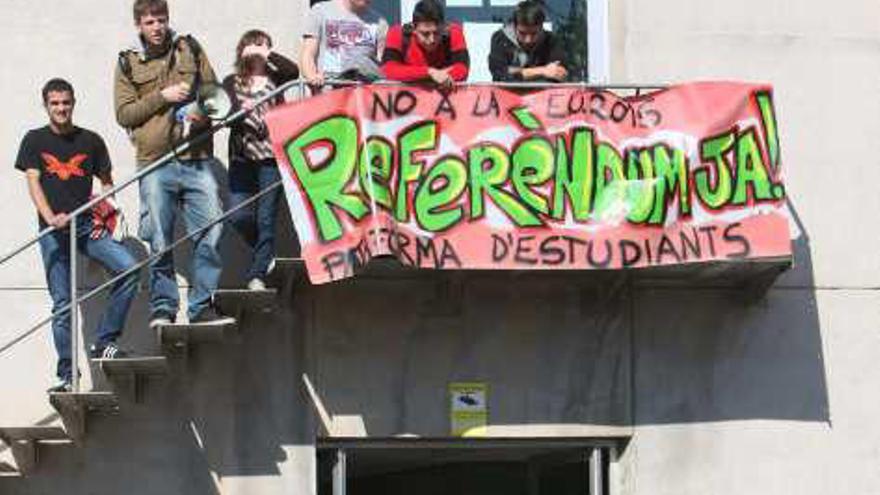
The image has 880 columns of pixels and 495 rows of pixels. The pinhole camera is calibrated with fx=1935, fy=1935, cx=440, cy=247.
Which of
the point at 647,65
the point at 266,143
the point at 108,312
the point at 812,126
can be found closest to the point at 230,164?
the point at 266,143

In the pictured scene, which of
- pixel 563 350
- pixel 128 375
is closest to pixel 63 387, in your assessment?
pixel 128 375

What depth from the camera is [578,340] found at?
1339 cm

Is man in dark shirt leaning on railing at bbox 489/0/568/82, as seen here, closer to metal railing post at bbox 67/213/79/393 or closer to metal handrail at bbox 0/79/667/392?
metal handrail at bbox 0/79/667/392

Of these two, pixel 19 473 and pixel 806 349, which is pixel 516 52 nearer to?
pixel 806 349

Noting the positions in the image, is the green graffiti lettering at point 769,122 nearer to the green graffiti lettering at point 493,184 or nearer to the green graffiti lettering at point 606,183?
the green graffiti lettering at point 606,183

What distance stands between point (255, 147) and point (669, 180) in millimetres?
2706

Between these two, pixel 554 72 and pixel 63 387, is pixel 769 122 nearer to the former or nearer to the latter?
pixel 554 72

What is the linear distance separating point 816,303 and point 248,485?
418cm

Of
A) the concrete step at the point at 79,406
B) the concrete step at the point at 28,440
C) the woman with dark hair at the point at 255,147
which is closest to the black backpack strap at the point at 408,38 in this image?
the woman with dark hair at the point at 255,147

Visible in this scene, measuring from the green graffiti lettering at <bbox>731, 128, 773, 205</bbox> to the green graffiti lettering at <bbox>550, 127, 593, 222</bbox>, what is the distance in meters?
0.98

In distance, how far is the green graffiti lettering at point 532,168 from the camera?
1255cm

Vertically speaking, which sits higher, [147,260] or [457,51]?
[457,51]

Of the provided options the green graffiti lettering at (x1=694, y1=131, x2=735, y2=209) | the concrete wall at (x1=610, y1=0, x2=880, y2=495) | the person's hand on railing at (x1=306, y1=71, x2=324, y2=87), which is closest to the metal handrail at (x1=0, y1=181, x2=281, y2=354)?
the person's hand on railing at (x1=306, y1=71, x2=324, y2=87)

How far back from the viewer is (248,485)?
1296 centimetres
